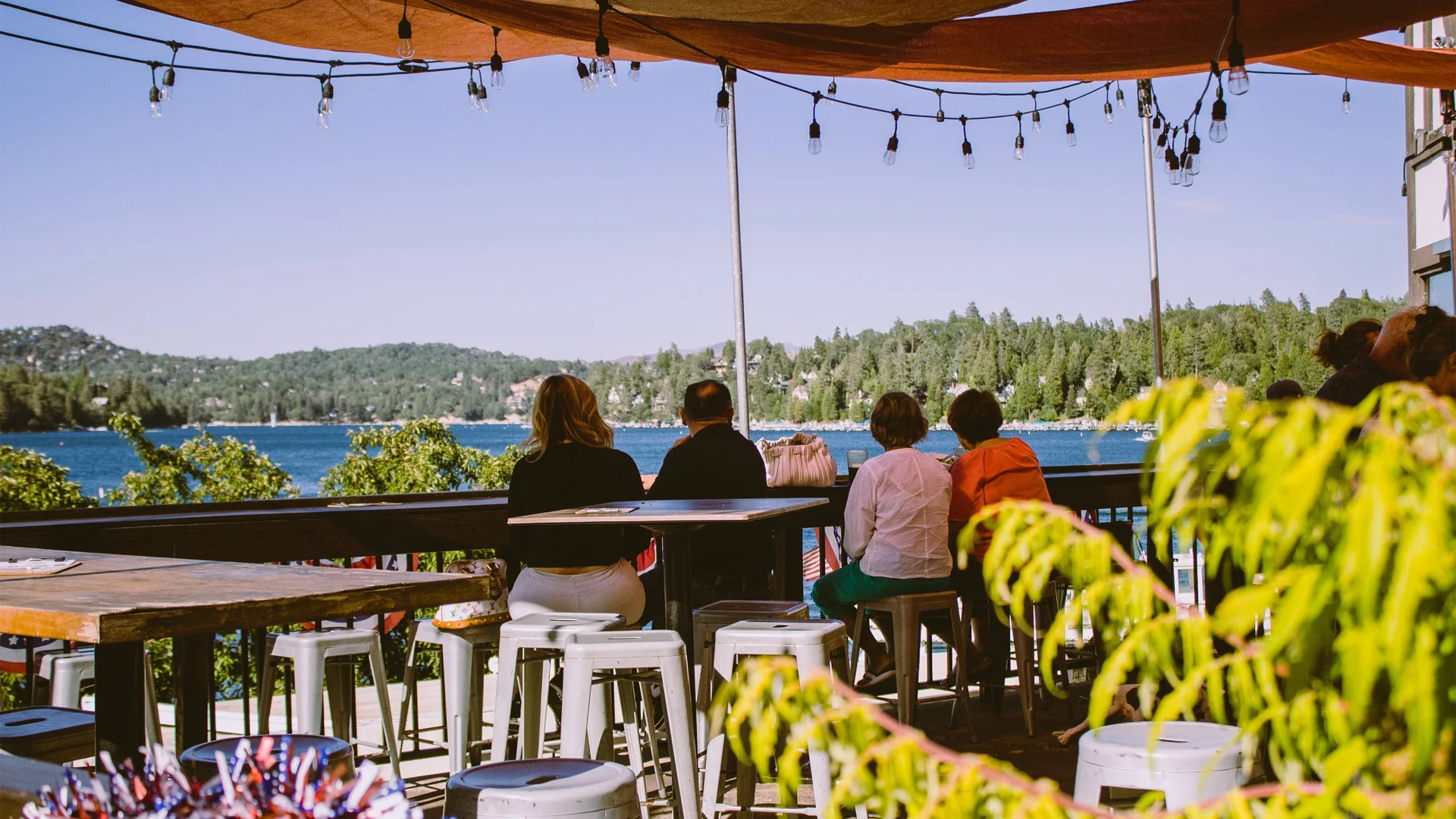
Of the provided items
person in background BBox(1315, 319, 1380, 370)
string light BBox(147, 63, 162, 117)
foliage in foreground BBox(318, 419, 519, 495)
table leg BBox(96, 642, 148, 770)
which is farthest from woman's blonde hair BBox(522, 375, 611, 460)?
foliage in foreground BBox(318, 419, 519, 495)

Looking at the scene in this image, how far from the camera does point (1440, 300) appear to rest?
9711mm

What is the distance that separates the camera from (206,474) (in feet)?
68.7

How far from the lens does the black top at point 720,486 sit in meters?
4.55

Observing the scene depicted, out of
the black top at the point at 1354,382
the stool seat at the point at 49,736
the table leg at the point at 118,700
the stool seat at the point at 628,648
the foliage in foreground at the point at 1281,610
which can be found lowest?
the stool seat at the point at 49,736

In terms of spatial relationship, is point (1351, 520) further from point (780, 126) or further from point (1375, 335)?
point (780, 126)

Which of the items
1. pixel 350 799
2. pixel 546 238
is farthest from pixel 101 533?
pixel 546 238

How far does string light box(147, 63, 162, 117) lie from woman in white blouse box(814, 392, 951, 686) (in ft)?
10.0

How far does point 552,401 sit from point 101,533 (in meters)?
1.46

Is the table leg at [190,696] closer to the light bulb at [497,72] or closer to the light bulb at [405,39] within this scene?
the light bulb at [405,39]

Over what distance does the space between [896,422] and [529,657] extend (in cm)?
184

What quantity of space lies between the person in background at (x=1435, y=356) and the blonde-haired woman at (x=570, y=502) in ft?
8.21

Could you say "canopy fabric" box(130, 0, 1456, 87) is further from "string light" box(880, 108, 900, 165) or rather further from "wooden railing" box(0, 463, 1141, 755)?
"wooden railing" box(0, 463, 1141, 755)

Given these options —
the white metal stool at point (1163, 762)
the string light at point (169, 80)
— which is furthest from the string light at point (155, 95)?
the white metal stool at point (1163, 762)

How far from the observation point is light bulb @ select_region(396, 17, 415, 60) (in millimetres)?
3936
